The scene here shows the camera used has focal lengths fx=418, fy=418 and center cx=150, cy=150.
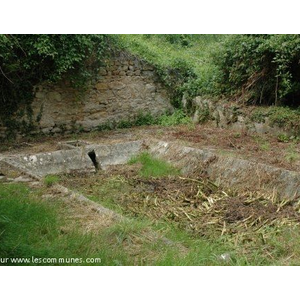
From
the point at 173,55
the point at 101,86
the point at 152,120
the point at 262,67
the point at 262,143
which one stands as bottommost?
the point at 152,120

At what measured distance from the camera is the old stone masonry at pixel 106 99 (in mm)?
10672

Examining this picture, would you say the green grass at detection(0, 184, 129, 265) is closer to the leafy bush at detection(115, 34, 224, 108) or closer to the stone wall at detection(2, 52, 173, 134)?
the stone wall at detection(2, 52, 173, 134)

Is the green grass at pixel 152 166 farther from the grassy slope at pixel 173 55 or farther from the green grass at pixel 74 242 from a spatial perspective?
the grassy slope at pixel 173 55

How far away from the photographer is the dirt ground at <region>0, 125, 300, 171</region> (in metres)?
7.32

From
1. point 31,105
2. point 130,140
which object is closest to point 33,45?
point 31,105

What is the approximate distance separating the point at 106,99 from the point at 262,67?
4272 mm

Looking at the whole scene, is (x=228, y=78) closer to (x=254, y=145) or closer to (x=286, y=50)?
(x=286, y=50)

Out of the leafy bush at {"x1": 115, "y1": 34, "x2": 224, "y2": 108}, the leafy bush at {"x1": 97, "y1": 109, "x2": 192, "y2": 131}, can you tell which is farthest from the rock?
the leafy bush at {"x1": 115, "y1": 34, "x2": 224, "y2": 108}

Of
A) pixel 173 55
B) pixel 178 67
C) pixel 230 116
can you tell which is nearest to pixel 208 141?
pixel 230 116

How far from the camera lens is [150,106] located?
12336 mm

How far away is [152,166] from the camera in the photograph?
8211mm

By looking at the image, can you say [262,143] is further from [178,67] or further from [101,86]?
[178,67]

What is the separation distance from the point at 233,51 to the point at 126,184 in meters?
5.08

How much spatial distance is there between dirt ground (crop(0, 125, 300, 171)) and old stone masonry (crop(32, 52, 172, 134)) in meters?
0.48
